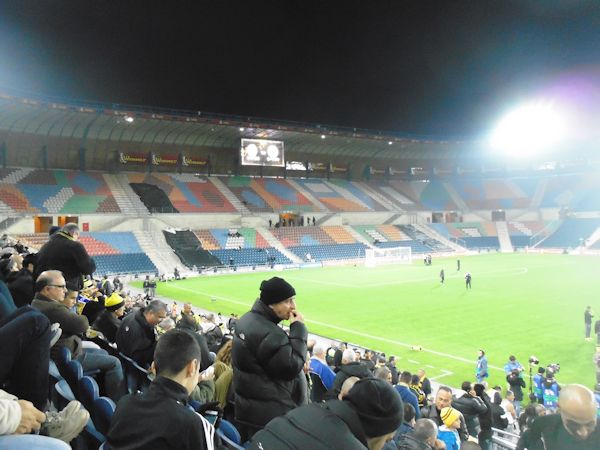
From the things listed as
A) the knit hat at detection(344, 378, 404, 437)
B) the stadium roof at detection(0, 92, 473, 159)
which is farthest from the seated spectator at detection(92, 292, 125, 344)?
the stadium roof at detection(0, 92, 473, 159)

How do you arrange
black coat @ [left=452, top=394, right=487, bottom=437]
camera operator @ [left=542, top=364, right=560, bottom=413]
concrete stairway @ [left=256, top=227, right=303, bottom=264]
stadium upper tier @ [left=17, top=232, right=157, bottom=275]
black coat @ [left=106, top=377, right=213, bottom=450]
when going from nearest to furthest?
black coat @ [left=106, top=377, right=213, bottom=450]
black coat @ [left=452, top=394, right=487, bottom=437]
camera operator @ [left=542, top=364, right=560, bottom=413]
stadium upper tier @ [left=17, top=232, right=157, bottom=275]
concrete stairway @ [left=256, top=227, right=303, bottom=264]

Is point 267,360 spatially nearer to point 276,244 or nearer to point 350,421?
point 350,421

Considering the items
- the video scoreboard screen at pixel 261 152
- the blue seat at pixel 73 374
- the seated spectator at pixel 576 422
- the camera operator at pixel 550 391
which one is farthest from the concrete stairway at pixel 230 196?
the seated spectator at pixel 576 422

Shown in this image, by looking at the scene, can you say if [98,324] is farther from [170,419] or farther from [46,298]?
[170,419]

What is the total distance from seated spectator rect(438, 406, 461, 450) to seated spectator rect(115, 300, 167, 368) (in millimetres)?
3693

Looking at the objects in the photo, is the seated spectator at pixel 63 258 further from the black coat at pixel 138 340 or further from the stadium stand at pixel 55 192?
the stadium stand at pixel 55 192

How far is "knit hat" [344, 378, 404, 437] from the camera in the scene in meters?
2.45

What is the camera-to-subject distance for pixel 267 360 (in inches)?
153

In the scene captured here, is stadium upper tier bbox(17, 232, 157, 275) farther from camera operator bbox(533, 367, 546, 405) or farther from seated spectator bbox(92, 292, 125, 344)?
camera operator bbox(533, 367, 546, 405)

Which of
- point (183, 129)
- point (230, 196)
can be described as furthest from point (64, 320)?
point (230, 196)

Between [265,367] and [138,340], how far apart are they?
292cm

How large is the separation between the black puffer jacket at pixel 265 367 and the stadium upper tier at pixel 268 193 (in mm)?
46055

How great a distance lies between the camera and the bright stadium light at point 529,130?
71.1 meters

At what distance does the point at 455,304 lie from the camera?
995 inches
